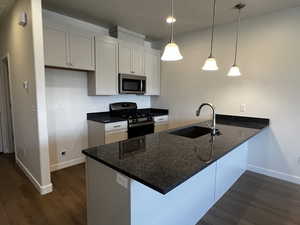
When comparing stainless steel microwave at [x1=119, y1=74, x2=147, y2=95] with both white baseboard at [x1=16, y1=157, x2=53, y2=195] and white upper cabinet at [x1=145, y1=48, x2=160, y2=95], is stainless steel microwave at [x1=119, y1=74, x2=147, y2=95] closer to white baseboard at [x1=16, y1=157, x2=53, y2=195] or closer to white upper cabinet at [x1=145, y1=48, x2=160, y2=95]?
white upper cabinet at [x1=145, y1=48, x2=160, y2=95]

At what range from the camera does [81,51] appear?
2.92 metres

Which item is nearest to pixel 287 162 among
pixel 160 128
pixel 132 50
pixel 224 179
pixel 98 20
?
pixel 224 179

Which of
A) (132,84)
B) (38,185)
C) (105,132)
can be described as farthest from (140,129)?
(38,185)

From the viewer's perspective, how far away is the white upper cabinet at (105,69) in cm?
314

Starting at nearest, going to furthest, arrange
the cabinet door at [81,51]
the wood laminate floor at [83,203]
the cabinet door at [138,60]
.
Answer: the wood laminate floor at [83,203], the cabinet door at [81,51], the cabinet door at [138,60]

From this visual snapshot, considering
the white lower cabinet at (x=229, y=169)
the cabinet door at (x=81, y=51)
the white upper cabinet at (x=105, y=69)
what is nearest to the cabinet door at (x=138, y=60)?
the white upper cabinet at (x=105, y=69)

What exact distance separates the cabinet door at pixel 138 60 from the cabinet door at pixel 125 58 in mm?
99

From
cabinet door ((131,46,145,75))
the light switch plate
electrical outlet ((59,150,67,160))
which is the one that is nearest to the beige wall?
electrical outlet ((59,150,67,160))

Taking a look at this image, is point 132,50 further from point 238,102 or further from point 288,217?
point 288,217

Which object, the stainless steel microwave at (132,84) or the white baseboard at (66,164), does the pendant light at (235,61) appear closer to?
the stainless steel microwave at (132,84)

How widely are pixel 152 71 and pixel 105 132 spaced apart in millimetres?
1871

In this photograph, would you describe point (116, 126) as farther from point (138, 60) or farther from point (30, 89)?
point (138, 60)

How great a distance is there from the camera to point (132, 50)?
363cm

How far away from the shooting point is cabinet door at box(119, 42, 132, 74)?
3453 mm
